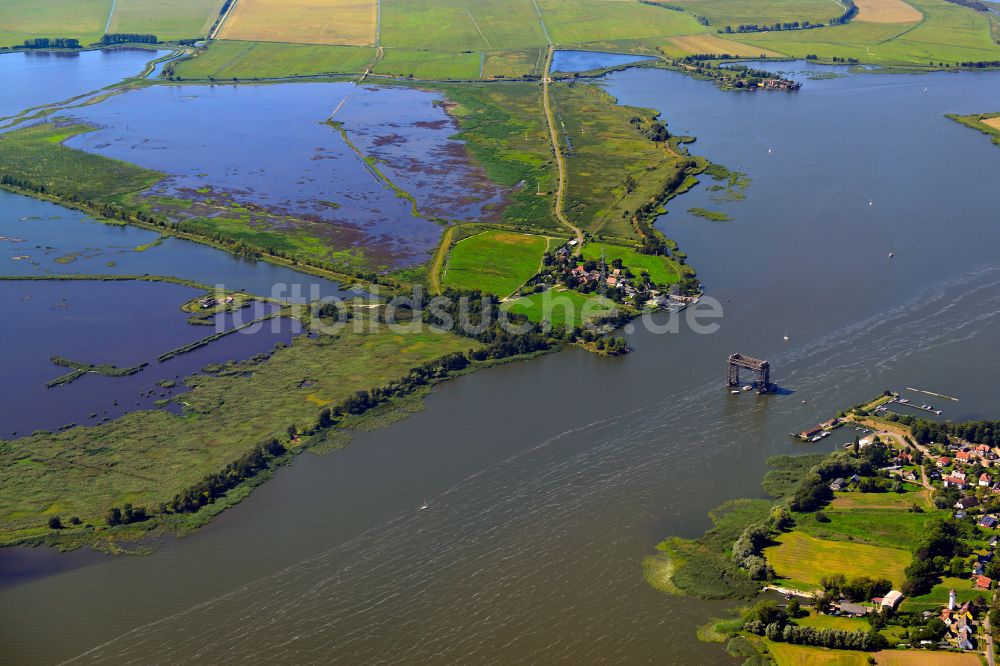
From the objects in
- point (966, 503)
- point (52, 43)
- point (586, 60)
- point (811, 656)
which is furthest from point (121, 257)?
point (52, 43)

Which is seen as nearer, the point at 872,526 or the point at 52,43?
the point at 872,526

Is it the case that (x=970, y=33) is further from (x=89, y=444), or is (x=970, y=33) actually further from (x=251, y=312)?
(x=89, y=444)

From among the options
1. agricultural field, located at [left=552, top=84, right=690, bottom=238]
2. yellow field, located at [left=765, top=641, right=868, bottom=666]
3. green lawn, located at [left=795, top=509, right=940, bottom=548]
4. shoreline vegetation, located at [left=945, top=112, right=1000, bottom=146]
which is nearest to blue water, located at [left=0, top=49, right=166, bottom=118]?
agricultural field, located at [left=552, top=84, right=690, bottom=238]

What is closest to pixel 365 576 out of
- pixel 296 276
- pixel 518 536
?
pixel 518 536

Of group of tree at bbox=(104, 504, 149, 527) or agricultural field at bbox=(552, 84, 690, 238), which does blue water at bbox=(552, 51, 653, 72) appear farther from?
group of tree at bbox=(104, 504, 149, 527)

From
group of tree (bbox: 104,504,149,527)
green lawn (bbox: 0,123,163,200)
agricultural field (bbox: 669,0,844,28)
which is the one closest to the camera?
group of tree (bbox: 104,504,149,527)

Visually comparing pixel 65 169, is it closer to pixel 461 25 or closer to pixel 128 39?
pixel 128 39
